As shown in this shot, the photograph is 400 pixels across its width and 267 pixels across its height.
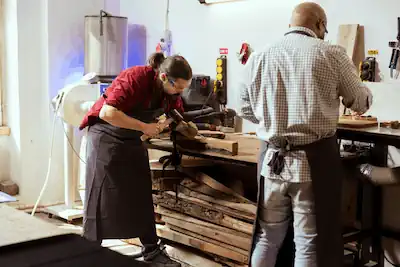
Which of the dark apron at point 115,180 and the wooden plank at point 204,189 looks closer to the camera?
the dark apron at point 115,180

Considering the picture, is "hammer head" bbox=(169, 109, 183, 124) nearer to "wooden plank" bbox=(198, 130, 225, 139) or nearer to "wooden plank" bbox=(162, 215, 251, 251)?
"wooden plank" bbox=(198, 130, 225, 139)

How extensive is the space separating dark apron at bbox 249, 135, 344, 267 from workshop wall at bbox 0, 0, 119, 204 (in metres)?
2.52

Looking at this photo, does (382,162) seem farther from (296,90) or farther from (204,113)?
(204,113)

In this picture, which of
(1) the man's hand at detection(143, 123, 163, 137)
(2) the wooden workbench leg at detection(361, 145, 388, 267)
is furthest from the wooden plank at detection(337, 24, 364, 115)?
(1) the man's hand at detection(143, 123, 163, 137)

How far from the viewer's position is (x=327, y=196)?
254 centimetres

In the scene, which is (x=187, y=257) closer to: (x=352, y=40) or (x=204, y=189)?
(x=204, y=189)

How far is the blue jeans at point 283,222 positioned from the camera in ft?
8.32

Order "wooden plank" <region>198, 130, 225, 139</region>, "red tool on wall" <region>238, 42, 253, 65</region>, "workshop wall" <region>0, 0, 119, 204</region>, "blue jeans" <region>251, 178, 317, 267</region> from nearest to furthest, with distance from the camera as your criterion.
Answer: "blue jeans" <region>251, 178, 317, 267</region> → "wooden plank" <region>198, 130, 225, 139</region> → "red tool on wall" <region>238, 42, 253, 65</region> → "workshop wall" <region>0, 0, 119, 204</region>

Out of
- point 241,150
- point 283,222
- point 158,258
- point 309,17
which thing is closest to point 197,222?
point 158,258

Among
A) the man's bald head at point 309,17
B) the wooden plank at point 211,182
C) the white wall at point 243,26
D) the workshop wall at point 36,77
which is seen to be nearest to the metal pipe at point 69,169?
the workshop wall at point 36,77

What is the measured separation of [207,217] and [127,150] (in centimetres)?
63

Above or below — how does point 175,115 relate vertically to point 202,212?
above

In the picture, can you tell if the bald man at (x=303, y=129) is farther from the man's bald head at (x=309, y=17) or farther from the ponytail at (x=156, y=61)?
the ponytail at (x=156, y=61)

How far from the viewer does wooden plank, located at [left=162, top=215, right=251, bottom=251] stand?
308cm
